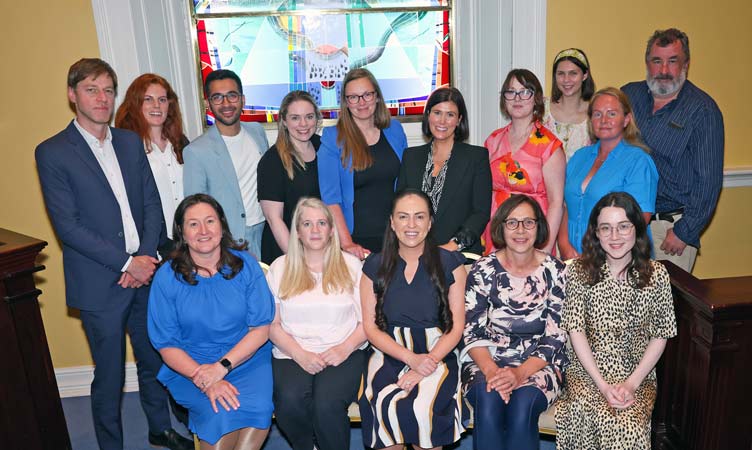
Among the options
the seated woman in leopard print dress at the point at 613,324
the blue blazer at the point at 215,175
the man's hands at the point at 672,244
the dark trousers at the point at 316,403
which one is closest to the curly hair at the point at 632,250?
the seated woman in leopard print dress at the point at 613,324

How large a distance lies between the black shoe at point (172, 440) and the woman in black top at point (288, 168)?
1.15 metres

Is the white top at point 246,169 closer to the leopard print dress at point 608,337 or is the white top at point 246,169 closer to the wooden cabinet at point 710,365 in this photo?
the leopard print dress at point 608,337

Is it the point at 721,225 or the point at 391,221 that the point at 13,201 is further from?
the point at 721,225

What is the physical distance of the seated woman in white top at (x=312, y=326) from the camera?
8.77 ft

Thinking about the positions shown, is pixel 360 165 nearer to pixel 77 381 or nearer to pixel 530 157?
pixel 530 157

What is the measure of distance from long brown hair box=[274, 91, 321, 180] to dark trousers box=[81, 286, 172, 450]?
0.95 metres

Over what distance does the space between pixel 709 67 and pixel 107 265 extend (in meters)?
3.81

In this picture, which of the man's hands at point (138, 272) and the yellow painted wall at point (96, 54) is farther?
the yellow painted wall at point (96, 54)

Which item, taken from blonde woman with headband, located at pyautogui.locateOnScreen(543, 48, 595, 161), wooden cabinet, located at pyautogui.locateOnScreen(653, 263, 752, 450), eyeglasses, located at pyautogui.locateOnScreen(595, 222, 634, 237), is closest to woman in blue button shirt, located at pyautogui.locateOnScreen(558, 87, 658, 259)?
blonde woman with headband, located at pyautogui.locateOnScreen(543, 48, 595, 161)

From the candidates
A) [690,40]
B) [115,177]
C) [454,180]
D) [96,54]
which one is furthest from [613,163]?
[96,54]

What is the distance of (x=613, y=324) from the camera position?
258cm

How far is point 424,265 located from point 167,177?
1487 mm

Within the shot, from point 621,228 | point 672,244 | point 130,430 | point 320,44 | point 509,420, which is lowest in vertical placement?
point 130,430

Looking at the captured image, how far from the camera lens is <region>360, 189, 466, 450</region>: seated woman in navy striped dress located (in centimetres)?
258
